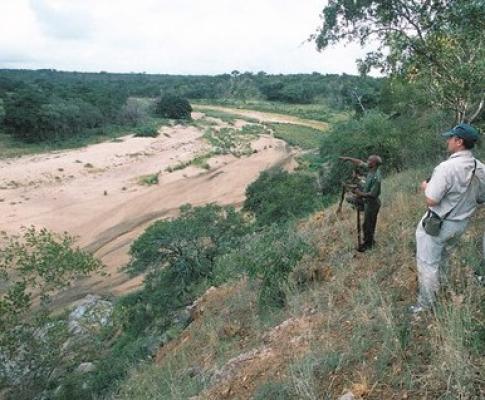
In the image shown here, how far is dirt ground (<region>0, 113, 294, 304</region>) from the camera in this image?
2606 cm

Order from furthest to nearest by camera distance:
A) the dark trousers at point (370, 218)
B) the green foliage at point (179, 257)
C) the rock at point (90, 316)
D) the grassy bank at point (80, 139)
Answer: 1. the grassy bank at point (80, 139)
2. the green foliage at point (179, 257)
3. the rock at point (90, 316)
4. the dark trousers at point (370, 218)

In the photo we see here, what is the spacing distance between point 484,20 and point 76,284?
17138 mm

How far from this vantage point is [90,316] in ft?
42.9

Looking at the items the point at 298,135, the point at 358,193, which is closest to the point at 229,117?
the point at 298,135

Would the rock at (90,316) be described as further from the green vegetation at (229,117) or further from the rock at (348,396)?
the green vegetation at (229,117)

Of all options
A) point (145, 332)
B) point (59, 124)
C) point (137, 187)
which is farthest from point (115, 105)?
point (145, 332)

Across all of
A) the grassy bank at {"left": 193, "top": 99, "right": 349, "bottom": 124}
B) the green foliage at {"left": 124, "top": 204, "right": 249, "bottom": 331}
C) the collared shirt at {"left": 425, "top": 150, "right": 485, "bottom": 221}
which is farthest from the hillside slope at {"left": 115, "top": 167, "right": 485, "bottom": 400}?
the grassy bank at {"left": 193, "top": 99, "right": 349, "bottom": 124}

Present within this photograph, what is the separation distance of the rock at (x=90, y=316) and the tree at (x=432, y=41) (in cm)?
934

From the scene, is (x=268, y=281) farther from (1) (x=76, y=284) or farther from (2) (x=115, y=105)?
(2) (x=115, y=105)

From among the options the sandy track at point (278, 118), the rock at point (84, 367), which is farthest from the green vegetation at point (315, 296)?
the sandy track at point (278, 118)

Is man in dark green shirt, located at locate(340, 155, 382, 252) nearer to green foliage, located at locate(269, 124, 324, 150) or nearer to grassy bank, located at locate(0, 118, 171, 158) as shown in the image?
grassy bank, located at locate(0, 118, 171, 158)

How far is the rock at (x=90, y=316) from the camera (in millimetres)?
12883

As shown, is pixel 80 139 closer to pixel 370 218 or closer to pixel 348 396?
pixel 370 218

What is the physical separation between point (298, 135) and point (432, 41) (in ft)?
165
